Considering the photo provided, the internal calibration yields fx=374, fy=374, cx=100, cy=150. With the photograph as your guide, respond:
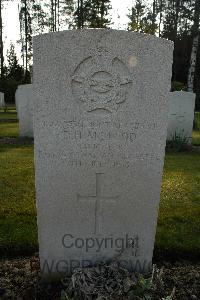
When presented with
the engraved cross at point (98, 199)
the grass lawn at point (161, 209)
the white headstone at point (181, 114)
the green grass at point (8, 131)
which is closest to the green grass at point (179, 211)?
the grass lawn at point (161, 209)

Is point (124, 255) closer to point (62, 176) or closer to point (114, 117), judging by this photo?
point (62, 176)

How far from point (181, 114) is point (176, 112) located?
0.47 ft

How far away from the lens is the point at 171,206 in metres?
5.15

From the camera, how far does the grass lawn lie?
3881 mm

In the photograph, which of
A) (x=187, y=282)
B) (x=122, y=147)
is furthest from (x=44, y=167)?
(x=187, y=282)

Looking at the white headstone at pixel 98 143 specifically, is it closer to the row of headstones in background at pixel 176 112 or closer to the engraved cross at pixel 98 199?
the engraved cross at pixel 98 199

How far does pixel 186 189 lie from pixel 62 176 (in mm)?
3380

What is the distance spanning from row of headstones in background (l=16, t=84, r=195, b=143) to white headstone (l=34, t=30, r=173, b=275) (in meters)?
6.62

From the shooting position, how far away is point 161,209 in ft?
16.4

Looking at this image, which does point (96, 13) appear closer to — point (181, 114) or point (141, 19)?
point (141, 19)

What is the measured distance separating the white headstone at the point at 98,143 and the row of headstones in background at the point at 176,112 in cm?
662

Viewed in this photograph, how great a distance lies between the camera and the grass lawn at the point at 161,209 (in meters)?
3.88

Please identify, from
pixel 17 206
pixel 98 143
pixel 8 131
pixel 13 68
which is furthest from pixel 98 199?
pixel 13 68

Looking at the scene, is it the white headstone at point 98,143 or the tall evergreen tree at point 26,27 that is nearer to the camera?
the white headstone at point 98,143
